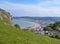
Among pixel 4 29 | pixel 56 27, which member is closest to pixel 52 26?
pixel 56 27

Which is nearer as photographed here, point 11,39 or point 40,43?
point 11,39

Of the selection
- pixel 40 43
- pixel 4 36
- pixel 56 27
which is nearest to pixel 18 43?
pixel 4 36

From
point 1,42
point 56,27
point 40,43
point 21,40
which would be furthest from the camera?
point 56,27

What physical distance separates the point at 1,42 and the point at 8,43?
43 centimetres

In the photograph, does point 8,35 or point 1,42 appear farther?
point 8,35

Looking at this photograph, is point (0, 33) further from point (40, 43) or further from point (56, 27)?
point (56, 27)

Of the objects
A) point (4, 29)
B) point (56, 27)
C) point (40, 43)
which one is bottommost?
point (56, 27)

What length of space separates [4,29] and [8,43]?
270cm

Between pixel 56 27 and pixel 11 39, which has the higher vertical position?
pixel 11 39

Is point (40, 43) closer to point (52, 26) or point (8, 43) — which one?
point (8, 43)

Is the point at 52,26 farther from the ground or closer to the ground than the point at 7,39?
closer to the ground

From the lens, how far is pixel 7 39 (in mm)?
12086

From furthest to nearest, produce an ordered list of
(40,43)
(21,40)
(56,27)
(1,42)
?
1. (56,27)
2. (40,43)
3. (21,40)
4. (1,42)

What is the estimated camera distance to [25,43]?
12.2 m
